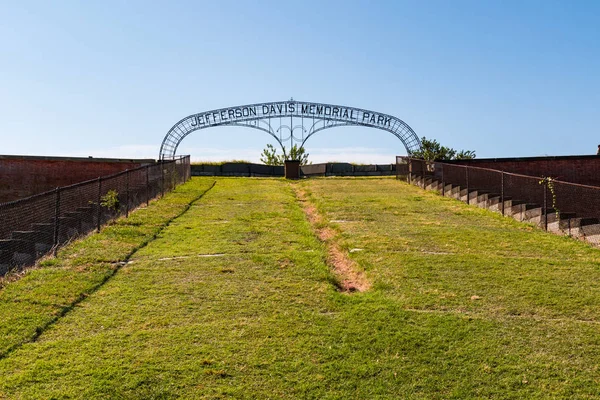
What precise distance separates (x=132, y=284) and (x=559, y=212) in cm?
1042

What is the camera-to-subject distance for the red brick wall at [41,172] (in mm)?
32781

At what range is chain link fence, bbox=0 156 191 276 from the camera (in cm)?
1056

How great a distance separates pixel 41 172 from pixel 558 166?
27.3 m

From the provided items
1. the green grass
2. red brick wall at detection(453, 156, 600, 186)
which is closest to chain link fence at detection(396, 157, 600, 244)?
the green grass

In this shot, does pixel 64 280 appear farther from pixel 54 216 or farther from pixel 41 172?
pixel 41 172

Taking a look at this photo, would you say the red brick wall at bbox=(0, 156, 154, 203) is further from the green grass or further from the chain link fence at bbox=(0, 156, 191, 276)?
the green grass

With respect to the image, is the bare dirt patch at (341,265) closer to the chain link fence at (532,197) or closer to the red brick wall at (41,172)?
the chain link fence at (532,197)

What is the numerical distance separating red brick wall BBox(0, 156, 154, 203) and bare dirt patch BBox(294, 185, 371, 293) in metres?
20.7

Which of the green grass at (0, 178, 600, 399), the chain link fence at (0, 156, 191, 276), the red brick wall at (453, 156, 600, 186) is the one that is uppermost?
the red brick wall at (453, 156, 600, 186)

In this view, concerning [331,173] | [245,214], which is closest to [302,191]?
[245,214]

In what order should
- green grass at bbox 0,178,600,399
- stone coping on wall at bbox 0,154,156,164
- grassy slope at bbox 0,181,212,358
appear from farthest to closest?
stone coping on wall at bbox 0,154,156,164, grassy slope at bbox 0,181,212,358, green grass at bbox 0,178,600,399

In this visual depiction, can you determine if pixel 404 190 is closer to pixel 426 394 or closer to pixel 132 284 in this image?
pixel 132 284

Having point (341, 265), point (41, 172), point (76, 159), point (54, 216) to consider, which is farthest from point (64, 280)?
point (41, 172)

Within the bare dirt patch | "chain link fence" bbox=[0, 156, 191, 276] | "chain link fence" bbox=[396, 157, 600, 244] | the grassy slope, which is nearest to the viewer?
the grassy slope
